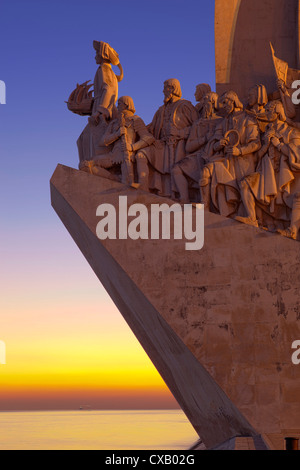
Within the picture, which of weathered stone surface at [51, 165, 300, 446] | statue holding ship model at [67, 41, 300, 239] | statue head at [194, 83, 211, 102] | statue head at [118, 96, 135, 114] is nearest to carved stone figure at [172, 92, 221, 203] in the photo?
statue holding ship model at [67, 41, 300, 239]

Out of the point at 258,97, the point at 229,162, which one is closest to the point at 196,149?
the point at 229,162

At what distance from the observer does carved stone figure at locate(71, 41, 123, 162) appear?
11.2 metres

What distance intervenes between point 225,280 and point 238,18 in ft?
14.3

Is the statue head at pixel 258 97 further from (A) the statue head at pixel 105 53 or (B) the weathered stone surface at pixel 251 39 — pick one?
(A) the statue head at pixel 105 53

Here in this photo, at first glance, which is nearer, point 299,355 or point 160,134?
point 299,355

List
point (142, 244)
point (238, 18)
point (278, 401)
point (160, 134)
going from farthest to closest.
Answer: point (238, 18), point (160, 134), point (142, 244), point (278, 401)

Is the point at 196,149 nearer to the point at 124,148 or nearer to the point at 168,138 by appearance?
the point at 168,138

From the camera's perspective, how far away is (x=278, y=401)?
8.98 meters

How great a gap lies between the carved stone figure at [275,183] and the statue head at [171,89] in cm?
157

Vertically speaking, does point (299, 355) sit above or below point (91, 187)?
below

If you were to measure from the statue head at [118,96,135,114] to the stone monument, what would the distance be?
2 cm
